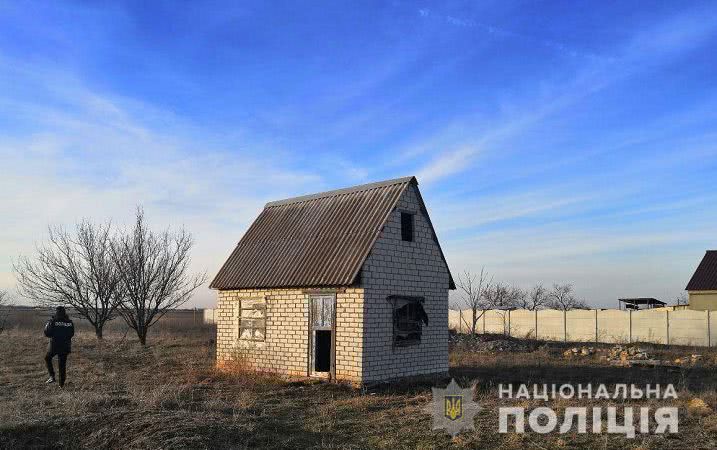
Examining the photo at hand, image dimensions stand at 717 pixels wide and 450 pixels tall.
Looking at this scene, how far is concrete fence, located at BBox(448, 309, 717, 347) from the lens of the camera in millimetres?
30803

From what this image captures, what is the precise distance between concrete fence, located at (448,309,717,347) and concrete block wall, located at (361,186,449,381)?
2076 centimetres

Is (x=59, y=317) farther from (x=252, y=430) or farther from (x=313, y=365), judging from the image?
(x=252, y=430)

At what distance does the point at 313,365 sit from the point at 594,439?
296 inches

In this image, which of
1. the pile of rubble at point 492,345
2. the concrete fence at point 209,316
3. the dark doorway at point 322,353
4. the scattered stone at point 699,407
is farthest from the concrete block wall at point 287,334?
the concrete fence at point 209,316

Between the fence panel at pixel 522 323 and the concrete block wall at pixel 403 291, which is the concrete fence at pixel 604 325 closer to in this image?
the fence panel at pixel 522 323

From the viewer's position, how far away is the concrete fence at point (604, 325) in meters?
30.8

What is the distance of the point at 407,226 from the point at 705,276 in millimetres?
31866

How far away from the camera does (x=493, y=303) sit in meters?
38.8

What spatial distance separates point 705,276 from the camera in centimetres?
3875

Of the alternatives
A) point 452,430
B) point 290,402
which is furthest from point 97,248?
point 452,430

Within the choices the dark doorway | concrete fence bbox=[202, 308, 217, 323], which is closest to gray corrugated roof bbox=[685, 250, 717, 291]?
the dark doorway

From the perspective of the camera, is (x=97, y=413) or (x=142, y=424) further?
(x=97, y=413)

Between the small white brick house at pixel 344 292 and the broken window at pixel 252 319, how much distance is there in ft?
0.10

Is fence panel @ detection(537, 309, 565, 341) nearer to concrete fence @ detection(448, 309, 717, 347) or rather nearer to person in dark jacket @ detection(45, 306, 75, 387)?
concrete fence @ detection(448, 309, 717, 347)
